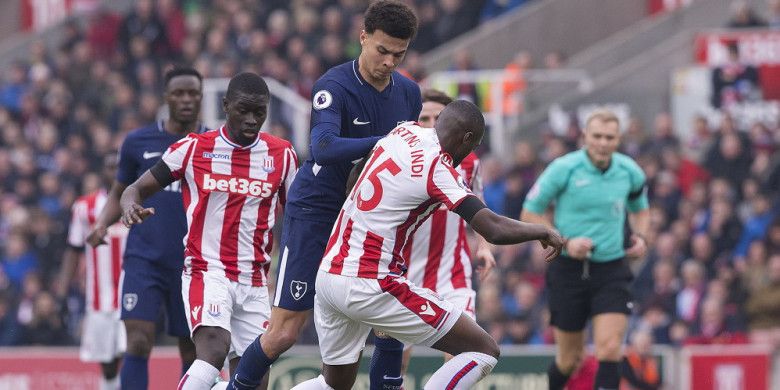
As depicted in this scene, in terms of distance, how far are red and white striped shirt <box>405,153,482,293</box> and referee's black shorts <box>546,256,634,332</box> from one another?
117 cm

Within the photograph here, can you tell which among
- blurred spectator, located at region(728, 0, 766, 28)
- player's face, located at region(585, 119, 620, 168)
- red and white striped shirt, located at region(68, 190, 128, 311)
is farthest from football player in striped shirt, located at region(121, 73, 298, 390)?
blurred spectator, located at region(728, 0, 766, 28)

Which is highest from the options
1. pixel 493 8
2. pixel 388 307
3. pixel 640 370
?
pixel 493 8

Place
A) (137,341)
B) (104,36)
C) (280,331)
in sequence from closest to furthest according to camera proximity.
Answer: (280,331)
(137,341)
(104,36)

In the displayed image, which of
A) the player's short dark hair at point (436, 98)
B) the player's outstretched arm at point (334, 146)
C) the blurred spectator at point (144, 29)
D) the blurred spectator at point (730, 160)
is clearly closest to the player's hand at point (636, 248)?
the player's short dark hair at point (436, 98)

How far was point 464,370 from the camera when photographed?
8508mm

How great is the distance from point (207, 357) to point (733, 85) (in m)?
12.0

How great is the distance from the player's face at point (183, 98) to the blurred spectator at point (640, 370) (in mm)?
5721

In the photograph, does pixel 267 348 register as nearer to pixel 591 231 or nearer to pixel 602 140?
pixel 591 231

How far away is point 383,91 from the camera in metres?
9.08

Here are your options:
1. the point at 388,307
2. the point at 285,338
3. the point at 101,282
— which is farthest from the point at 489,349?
the point at 101,282

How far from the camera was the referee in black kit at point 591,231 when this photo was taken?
453 inches

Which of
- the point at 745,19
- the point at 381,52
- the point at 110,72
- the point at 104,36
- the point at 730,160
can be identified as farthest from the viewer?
the point at 104,36

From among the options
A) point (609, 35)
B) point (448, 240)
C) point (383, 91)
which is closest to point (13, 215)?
point (609, 35)

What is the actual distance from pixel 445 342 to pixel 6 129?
1599 cm
